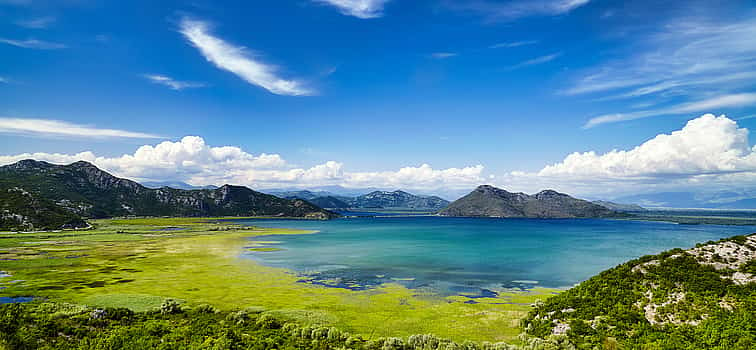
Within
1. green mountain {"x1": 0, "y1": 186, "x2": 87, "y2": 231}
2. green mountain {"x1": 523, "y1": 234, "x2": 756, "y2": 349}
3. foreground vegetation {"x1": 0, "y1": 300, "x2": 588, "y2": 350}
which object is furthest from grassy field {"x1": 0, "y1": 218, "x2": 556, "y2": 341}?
green mountain {"x1": 0, "y1": 186, "x2": 87, "y2": 231}

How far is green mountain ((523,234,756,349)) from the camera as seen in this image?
74.7ft

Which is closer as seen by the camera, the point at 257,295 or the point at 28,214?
the point at 257,295

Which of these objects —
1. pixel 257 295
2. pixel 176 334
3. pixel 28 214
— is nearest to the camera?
pixel 176 334

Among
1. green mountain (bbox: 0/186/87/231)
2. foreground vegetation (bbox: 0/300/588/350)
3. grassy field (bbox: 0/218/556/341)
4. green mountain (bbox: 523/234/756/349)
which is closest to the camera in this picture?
foreground vegetation (bbox: 0/300/588/350)

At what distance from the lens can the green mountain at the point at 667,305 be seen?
2278 cm

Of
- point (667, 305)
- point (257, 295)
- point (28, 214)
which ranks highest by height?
point (667, 305)

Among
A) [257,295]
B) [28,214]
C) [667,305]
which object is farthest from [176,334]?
[28,214]

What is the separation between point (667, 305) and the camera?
26.1 meters

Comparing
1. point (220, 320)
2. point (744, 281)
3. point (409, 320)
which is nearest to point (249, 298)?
point (220, 320)

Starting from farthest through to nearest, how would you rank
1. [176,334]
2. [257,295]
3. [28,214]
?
[28,214] → [257,295] → [176,334]

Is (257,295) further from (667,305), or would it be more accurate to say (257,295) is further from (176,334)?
(667,305)

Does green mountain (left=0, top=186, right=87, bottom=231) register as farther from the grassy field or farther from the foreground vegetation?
the foreground vegetation

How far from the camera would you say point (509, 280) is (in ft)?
191

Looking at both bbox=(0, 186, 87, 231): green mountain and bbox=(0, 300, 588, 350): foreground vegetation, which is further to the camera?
bbox=(0, 186, 87, 231): green mountain
